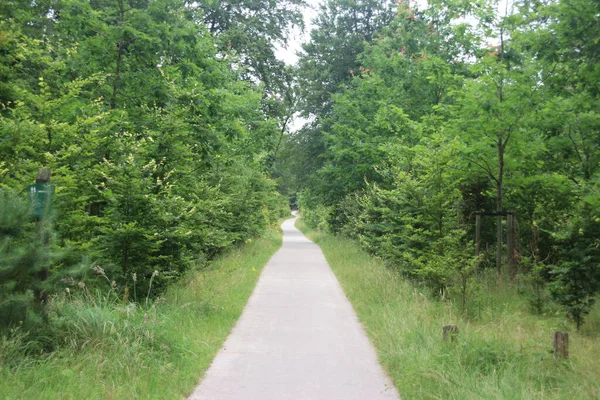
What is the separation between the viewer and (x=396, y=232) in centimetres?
1352

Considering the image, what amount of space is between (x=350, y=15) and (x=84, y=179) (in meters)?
24.5

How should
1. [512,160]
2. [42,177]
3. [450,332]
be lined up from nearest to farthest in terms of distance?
[42,177] → [450,332] → [512,160]

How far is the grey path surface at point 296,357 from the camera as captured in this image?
5211 mm

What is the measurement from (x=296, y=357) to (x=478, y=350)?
82.6 inches

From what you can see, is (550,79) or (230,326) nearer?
(230,326)

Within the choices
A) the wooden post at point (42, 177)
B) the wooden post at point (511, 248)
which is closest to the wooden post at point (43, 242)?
the wooden post at point (42, 177)

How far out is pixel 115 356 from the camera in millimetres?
5523

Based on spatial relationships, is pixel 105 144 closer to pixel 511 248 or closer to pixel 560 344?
pixel 560 344

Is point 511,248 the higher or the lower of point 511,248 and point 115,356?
the higher

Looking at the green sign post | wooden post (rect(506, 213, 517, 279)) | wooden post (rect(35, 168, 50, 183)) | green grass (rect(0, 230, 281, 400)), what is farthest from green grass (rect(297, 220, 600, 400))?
wooden post (rect(35, 168, 50, 183))

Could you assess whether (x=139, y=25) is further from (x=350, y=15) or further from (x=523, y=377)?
(x=350, y=15)

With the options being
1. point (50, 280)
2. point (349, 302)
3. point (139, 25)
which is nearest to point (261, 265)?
point (349, 302)

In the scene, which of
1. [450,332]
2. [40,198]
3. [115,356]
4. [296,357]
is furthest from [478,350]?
[40,198]

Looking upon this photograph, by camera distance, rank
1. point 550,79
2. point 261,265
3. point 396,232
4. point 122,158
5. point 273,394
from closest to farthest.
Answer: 1. point 273,394
2. point 122,158
3. point 550,79
4. point 396,232
5. point 261,265
